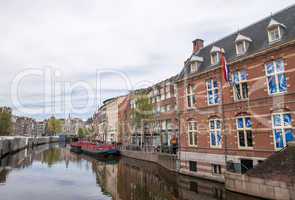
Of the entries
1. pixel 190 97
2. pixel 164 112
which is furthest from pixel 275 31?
pixel 164 112

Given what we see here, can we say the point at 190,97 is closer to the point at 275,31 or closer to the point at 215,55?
the point at 215,55

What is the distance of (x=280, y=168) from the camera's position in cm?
1475

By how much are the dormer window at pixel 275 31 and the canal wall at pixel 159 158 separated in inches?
658

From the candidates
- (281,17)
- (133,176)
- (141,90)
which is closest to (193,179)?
(133,176)

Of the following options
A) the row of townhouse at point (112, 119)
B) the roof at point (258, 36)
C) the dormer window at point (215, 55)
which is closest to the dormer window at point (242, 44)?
the roof at point (258, 36)

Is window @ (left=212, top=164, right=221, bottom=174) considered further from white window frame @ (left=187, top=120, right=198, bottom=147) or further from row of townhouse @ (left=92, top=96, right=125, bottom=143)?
row of townhouse @ (left=92, top=96, right=125, bottom=143)

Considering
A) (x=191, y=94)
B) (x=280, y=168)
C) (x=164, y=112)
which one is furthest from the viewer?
(x=164, y=112)

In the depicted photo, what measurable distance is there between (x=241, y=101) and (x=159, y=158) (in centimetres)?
1691

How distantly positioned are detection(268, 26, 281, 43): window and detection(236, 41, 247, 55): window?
2404 millimetres

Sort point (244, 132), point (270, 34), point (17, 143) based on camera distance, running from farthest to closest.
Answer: point (17, 143)
point (244, 132)
point (270, 34)

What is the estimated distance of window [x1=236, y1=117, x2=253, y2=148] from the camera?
19859mm

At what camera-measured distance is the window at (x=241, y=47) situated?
2125 centimetres

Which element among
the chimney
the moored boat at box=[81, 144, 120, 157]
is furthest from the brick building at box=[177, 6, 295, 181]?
the moored boat at box=[81, 144, 120, 157]

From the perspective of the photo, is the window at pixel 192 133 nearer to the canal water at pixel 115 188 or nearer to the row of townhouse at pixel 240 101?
the row of townhouse at pixel 240 101
